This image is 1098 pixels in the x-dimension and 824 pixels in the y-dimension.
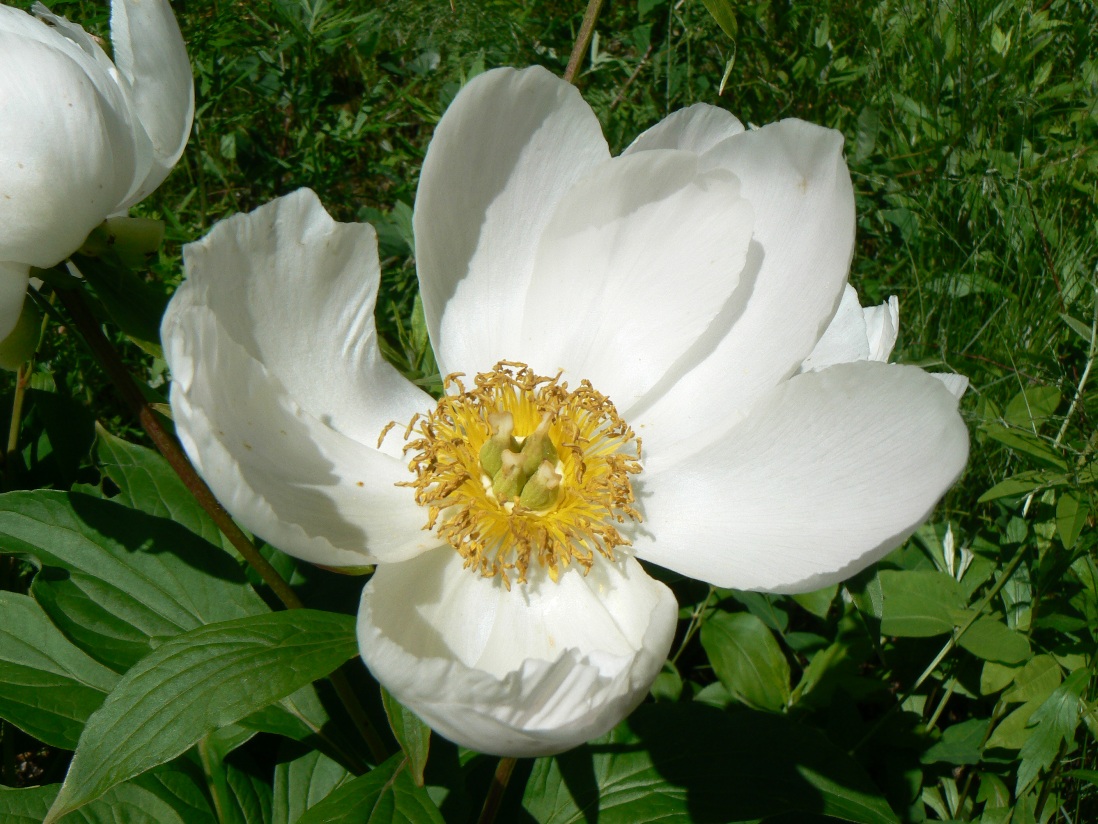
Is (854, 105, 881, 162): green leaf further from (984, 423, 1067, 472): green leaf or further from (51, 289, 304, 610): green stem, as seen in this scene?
(51, 289, 304, 610): green stem

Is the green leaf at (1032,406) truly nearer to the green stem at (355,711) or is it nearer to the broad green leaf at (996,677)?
the broad green leaf at (996,677)

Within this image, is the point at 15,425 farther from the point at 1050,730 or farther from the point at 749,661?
the point at 1050,730

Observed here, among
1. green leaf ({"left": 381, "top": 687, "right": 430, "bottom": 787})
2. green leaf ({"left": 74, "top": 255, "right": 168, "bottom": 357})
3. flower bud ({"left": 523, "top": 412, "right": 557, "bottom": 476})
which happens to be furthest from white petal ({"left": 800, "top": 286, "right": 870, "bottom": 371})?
green leaf ({"left": 74, "top": 255, "right": 168, "bottom": 357})

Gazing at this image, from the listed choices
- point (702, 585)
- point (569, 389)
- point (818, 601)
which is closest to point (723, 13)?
point (569, 389)

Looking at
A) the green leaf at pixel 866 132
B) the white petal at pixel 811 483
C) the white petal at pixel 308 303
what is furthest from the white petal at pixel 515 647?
the green leaf at pixel 866 132

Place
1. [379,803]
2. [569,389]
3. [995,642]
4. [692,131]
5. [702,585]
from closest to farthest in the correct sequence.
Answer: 1. [379,803]
2. [692,131]
3. [569,389]
4. [995,642]
5. [702,585]

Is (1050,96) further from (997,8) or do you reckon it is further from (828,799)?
(828,799)

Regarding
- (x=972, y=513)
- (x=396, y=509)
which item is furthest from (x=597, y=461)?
(x=972, y=513)
